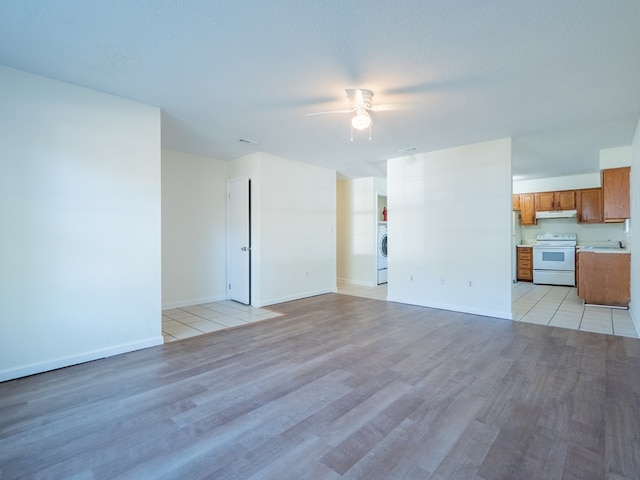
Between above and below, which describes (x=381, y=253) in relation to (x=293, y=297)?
above

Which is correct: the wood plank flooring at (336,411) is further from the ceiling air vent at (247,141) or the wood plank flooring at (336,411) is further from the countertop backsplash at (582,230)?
the countertop backsplash at (582,230)

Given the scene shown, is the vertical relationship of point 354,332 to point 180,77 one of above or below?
below

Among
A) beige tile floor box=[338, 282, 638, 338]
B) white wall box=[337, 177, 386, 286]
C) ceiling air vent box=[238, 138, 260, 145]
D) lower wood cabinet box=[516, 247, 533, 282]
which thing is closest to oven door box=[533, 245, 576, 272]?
lower wood cabinet box=[516, 247, 533, 282]

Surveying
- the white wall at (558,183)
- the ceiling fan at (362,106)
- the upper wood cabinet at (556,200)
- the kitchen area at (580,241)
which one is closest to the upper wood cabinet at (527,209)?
the kitchen area at (580,241)

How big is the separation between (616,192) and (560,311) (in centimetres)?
205

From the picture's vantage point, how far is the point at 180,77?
106 inches

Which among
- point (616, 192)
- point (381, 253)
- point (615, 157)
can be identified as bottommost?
point (381, 253)

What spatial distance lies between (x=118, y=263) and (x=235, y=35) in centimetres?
241

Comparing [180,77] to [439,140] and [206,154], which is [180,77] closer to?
[206,154]

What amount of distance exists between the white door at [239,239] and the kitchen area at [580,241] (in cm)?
432

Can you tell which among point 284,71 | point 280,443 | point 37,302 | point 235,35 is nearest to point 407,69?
point 284,71

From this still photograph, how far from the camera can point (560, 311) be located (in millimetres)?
4766

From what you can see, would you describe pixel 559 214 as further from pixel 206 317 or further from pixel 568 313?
pixel 206 317

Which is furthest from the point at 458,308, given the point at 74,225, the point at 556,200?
the point at 74,225
